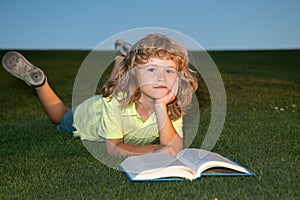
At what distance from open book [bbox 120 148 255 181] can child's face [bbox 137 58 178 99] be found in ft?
1.66

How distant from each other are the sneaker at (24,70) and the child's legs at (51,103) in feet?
0.23

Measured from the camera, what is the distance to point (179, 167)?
2.52m

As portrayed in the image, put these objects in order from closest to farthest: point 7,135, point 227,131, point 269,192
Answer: point 269,192 → point 227,131 → point 7,135

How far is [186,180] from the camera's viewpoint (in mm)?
2543

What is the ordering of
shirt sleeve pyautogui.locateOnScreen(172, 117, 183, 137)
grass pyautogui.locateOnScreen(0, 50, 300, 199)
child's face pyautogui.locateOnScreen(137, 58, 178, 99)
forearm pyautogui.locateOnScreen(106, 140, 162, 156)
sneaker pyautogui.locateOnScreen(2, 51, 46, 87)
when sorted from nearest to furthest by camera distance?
1. grass pyautogui.locateOnScreen(0, 50, 300, 199)
2. child's face pyautogui.locateOnScreen(137, 58, 178, 99)
3. forearm pyautogui.locateOnScreen(106, 140, 162, 156)
4. shirt sleeve pyautogui.locateOnScreen(172, 117, 183, 137)
5. sneaker pyautogui.locateOnScreen(2, 51, 46, 87)

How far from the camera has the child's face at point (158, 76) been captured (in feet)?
10.2

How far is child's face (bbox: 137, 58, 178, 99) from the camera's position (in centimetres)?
311

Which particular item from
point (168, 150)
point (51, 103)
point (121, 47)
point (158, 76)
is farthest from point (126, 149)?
point (51, 103)

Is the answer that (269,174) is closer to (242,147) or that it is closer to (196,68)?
(242,147)

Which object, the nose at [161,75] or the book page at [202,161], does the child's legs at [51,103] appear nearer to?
the nose at [161,75]

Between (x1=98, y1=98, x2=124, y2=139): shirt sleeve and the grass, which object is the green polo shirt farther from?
the grass

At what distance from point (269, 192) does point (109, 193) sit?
0.84 meters

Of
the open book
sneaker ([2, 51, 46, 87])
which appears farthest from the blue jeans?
the open book

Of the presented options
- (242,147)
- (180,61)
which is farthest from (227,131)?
(180,61)
